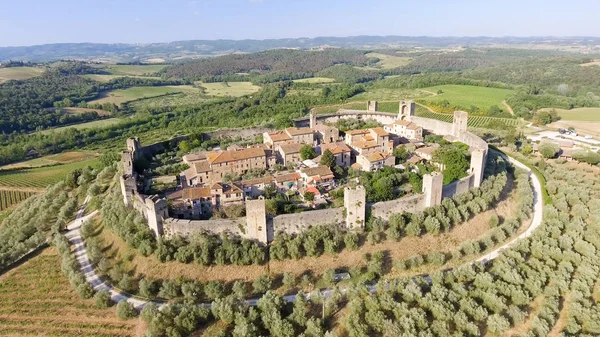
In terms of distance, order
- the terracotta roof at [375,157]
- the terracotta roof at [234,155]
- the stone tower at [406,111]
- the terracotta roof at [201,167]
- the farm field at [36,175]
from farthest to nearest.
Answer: the stone tower at [406,111]
the farm field at [36,175]
the terracotta roof at [375,157]
the terracotta roof at [234,155]
the terracotta roof at [201,167]

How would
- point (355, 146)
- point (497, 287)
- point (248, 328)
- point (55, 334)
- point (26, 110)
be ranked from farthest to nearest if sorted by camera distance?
point (26, 110) < point (355, 146) < point (497, 287) < point (55, 334) < point (248, 328)

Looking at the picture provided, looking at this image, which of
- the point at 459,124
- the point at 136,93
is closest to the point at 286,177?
the point at 459,124

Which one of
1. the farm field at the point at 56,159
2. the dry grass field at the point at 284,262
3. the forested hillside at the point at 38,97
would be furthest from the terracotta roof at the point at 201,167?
the forested hillside at the point at 38,97

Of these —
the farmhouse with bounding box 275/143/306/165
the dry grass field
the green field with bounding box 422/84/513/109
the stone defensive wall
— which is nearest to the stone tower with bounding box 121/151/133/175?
the stone defensive wall

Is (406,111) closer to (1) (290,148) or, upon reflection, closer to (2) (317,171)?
(1) (290,148)

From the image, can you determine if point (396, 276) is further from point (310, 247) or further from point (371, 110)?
point (371, 110)

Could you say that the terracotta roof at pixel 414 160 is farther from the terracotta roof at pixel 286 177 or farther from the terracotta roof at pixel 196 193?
the terracotta roof at pixel 196 193

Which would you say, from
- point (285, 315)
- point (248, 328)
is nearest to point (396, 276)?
point (285, 315)
